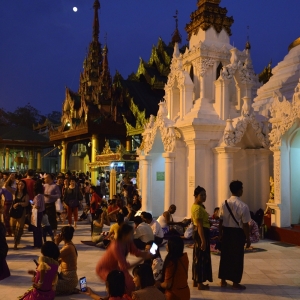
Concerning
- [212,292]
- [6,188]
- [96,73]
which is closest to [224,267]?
[212,292]

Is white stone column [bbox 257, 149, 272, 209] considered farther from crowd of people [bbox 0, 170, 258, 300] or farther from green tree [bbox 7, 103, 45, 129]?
green tree [bbox 7, 103, 45, 129]

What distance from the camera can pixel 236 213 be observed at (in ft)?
18.3

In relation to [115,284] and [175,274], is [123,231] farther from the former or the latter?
[115,284]

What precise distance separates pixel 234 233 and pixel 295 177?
4667 mm

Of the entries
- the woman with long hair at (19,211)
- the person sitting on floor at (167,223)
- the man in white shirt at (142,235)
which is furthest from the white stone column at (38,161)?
the man in white shirt at (142,235)

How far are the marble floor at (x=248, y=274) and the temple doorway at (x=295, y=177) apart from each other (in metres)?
1.20

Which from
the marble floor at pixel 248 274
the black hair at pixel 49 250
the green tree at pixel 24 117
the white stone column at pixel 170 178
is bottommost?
the marble floor at pixel 248 274

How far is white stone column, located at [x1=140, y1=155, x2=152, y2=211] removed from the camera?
13.4m

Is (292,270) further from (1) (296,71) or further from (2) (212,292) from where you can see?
(1) (296,71)

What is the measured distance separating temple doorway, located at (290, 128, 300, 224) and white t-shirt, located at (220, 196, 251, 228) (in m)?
4.52

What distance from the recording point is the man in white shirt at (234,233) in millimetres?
5590

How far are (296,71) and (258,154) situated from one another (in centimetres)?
313

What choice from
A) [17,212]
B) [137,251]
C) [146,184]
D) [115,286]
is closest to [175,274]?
[137,251]

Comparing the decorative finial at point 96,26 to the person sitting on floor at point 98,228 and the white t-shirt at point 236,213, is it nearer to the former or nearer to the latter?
the person sitting on floor at point 98,228
